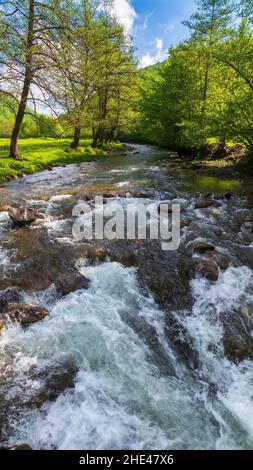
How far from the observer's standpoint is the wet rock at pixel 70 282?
22.7ft

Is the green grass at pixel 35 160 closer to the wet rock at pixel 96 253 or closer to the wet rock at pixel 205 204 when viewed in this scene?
the wet rock at pixel 96 253

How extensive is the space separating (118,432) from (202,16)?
92.1 feet

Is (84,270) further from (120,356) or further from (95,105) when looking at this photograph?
(95,105)

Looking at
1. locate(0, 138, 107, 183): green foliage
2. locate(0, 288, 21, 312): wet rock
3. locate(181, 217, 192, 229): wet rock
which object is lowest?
locate(0, 288, 21, 312): wet rock

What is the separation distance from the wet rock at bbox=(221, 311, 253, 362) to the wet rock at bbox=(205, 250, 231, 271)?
187 centimetres

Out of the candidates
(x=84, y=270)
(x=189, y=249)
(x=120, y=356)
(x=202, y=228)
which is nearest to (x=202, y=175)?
(x=202, y=228)

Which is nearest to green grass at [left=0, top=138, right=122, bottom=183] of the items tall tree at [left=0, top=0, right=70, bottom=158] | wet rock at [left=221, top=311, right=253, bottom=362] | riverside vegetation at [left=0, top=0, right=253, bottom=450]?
riverside vegetation at [left=0, top=0, right=253, bottom=450]

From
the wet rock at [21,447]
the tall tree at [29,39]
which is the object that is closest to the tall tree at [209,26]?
the tall tree at [29,39]

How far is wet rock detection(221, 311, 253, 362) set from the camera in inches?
219

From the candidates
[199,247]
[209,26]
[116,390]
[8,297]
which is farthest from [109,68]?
[116,390]

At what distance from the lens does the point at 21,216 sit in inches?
409

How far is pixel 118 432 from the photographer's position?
4102mm

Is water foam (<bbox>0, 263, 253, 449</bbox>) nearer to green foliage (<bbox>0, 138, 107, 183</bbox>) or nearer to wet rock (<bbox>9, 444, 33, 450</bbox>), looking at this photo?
wet rock (<bbox>9, 444, 33, 450</bbox>)

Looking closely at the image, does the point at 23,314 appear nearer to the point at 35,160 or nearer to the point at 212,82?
the point at 35,160
